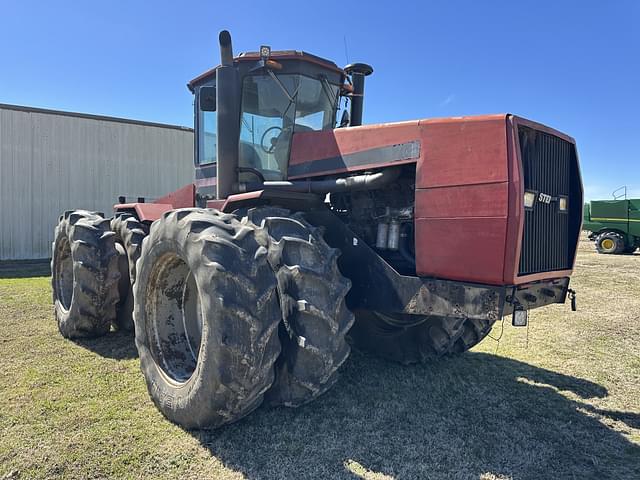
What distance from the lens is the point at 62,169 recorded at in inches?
599

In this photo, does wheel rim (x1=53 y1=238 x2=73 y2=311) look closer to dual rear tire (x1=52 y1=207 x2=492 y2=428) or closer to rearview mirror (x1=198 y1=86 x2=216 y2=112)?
dual rear tire (x1=52 y1=207 x2=492 y2=428)

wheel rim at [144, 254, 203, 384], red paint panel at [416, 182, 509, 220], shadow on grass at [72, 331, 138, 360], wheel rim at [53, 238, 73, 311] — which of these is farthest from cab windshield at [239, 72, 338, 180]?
wheel rim at [53, 238, 73, 311]

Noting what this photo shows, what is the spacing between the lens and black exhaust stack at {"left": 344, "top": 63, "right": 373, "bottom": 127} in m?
4.83

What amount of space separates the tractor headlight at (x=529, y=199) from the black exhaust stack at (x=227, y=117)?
243 cm

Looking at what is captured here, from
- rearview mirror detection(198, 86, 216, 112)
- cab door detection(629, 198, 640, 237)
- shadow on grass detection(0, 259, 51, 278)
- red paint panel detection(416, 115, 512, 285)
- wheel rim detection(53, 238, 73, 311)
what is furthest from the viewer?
cab door detection(629, 198, 640, 237)

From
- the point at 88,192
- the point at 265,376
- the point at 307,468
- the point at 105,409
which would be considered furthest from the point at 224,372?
the point at 88,192

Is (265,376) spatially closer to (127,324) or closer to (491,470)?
(491,470)

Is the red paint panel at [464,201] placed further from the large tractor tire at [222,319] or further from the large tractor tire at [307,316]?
the large tractor tire at [222,319]

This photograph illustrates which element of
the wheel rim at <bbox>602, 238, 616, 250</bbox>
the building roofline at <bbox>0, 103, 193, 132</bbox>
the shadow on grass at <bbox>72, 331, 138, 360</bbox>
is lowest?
the shadow on grass at <bbox>72, 331, 138, 360</bbox>

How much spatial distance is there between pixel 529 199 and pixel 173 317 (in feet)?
9.56

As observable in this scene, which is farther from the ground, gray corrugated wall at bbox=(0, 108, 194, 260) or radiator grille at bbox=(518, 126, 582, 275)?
gray corrugated wall at bbox=(0, 108, 194, 260)

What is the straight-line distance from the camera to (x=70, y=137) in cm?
1536

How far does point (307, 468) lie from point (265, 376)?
60cm

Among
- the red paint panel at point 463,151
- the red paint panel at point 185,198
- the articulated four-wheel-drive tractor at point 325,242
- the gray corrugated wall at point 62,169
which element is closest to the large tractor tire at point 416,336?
the articulated four-wheel-drive tractor at point 325,242
